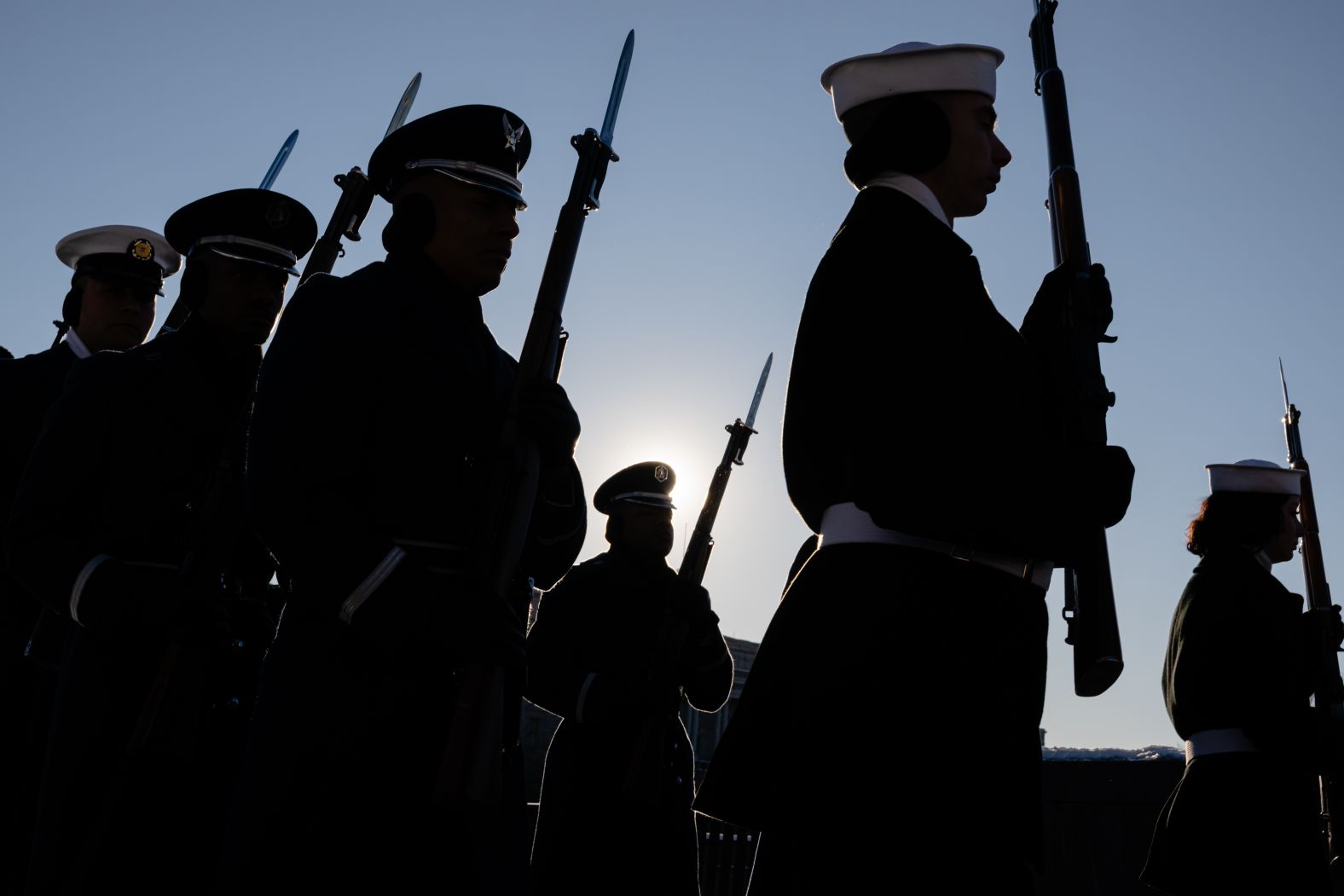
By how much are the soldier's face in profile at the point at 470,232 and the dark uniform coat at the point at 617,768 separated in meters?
3.49

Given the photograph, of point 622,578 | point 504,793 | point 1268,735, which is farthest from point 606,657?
point 504,793

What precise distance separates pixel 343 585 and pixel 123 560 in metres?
1.50

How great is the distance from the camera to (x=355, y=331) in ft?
10.2

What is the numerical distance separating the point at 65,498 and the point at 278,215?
1.20 m

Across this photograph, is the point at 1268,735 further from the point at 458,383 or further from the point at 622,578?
the point at 458,383

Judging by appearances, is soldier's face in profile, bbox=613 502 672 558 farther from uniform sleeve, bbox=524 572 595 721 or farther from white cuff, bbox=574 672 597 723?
white cuff, bbox=574 672 597 723

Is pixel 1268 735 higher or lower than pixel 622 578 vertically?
lower

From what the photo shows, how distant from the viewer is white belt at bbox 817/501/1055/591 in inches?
104

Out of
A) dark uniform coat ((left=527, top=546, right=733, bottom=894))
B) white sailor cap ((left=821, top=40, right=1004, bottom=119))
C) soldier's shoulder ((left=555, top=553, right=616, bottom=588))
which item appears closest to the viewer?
white sailor cap ((left=821, top=40, right=1004, bottom=119))

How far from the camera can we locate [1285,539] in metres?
6.34

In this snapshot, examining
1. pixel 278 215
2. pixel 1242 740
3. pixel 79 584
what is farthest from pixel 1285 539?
pixel 79 584

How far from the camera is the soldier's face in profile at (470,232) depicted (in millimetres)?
3443

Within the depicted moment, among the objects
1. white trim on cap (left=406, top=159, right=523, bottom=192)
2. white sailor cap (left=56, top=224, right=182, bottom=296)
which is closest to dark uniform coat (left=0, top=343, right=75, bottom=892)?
white sailor cap (left=56, top=224, right=182, bottom=296)

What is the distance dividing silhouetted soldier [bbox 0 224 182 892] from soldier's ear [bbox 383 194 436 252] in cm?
212
